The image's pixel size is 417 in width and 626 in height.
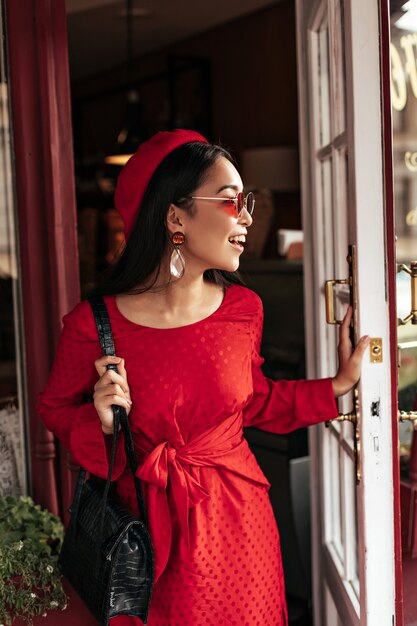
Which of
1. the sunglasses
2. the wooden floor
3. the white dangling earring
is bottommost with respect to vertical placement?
the wooden floor

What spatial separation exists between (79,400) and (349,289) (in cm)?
69

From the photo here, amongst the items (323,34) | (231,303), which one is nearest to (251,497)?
(231,303)

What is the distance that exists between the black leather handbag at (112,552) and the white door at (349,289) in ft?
1.60

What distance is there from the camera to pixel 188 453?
5.73 ft

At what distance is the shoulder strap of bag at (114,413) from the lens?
1650 mm

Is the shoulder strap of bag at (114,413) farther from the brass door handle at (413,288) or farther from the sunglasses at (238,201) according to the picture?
the brass door handle at (413,288)

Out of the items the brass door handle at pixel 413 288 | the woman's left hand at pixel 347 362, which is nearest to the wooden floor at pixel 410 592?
the woman's left hand at pixel 347 362

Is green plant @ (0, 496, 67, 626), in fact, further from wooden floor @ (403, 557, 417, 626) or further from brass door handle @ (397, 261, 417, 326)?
brass door handle @ (397, 261, 417, 326)

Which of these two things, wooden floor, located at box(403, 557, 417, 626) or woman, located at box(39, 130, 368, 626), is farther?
wooden floor, located at box(403, 557, 417, 626)

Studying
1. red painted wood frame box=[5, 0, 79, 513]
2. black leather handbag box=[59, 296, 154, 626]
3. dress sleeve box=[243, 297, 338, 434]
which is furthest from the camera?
red painted wood frame box=[5, 0, 79, 513]

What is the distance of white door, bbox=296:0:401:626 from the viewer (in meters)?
1.68

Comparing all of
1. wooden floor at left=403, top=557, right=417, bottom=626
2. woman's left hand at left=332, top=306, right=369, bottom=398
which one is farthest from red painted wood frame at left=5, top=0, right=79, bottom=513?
wooden floor at left=403, top=557, right=417, bottom=626

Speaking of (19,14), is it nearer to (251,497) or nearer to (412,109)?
(412,109)

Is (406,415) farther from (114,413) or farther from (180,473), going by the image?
(114,413)
